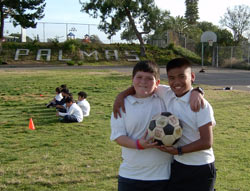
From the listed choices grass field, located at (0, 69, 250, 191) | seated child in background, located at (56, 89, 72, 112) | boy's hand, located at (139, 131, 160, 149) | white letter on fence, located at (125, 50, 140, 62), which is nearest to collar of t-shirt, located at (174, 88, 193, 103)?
boy's hand, located at (139, 131, 160, 149)

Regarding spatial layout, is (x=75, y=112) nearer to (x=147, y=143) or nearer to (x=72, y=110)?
(x=72, y=110)

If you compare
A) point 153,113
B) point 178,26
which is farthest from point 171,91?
point 178,26

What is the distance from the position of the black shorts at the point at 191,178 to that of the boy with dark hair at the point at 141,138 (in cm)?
6

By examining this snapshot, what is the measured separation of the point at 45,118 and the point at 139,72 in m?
6.86

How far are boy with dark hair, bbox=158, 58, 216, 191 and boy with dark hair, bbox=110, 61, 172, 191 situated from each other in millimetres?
95

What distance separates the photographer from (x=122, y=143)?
2348 millimetres

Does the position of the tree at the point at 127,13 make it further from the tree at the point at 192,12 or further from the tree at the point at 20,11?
the tree at the point at 192,12

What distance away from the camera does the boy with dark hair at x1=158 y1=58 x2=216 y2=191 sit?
2.24m

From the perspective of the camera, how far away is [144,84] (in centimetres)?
240

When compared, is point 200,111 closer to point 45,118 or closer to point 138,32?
point 45,118

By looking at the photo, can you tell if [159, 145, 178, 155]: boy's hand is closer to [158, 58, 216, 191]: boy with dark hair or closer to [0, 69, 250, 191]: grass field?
[158, 58, 216, 191]: boy with dark hair

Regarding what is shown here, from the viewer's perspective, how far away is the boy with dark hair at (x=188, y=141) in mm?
2238

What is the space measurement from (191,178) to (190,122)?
43 cm

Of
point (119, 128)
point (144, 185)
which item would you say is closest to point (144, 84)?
point (119, 128)
